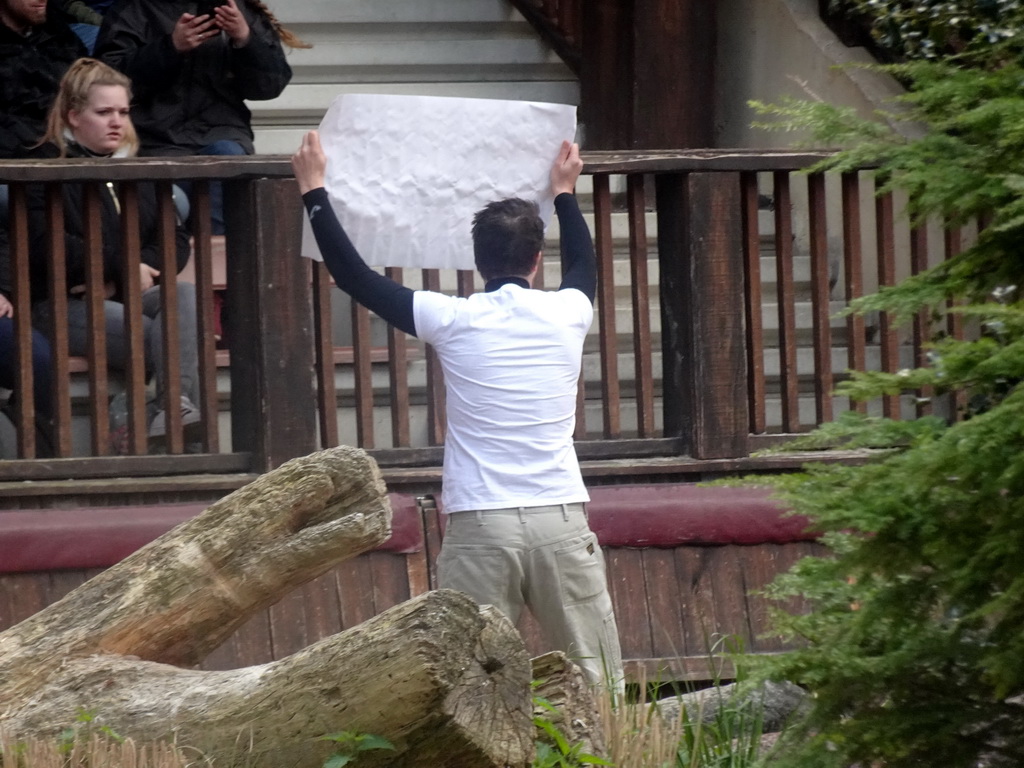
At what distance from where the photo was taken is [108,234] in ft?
19.7

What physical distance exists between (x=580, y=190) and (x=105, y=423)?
3485 mm

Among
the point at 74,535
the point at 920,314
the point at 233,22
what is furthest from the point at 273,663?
the point at 233,22

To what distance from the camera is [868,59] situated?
7773 millimetres

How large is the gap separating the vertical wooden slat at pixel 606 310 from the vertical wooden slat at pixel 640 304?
0.09m

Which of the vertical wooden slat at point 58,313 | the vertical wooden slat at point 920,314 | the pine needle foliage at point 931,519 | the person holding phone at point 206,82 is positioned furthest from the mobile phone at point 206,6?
the pine needle foliage at point 931,519

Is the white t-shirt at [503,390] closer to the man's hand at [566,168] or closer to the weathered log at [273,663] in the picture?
the man's hand at [566,168]

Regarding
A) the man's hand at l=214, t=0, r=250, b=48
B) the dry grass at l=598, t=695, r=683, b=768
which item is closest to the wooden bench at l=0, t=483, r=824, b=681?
the dry grass at l=598, t=695, r=683, b=768

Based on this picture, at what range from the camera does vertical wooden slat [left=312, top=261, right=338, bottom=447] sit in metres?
5.64

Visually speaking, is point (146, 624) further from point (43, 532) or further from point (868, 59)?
point (868, 59)

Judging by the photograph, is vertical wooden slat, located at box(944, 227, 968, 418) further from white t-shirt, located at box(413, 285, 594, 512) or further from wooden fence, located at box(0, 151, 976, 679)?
white t-shirt, located at box(413, 285, 594, 512)

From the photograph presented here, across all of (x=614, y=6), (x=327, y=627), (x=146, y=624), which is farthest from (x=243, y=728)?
(x=614, y=6)

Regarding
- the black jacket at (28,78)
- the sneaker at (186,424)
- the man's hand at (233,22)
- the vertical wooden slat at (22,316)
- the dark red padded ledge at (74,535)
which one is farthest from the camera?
the man's hand at (233,22)

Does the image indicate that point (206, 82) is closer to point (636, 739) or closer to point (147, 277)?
point (147, 277)

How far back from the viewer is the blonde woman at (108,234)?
582 centimetres
